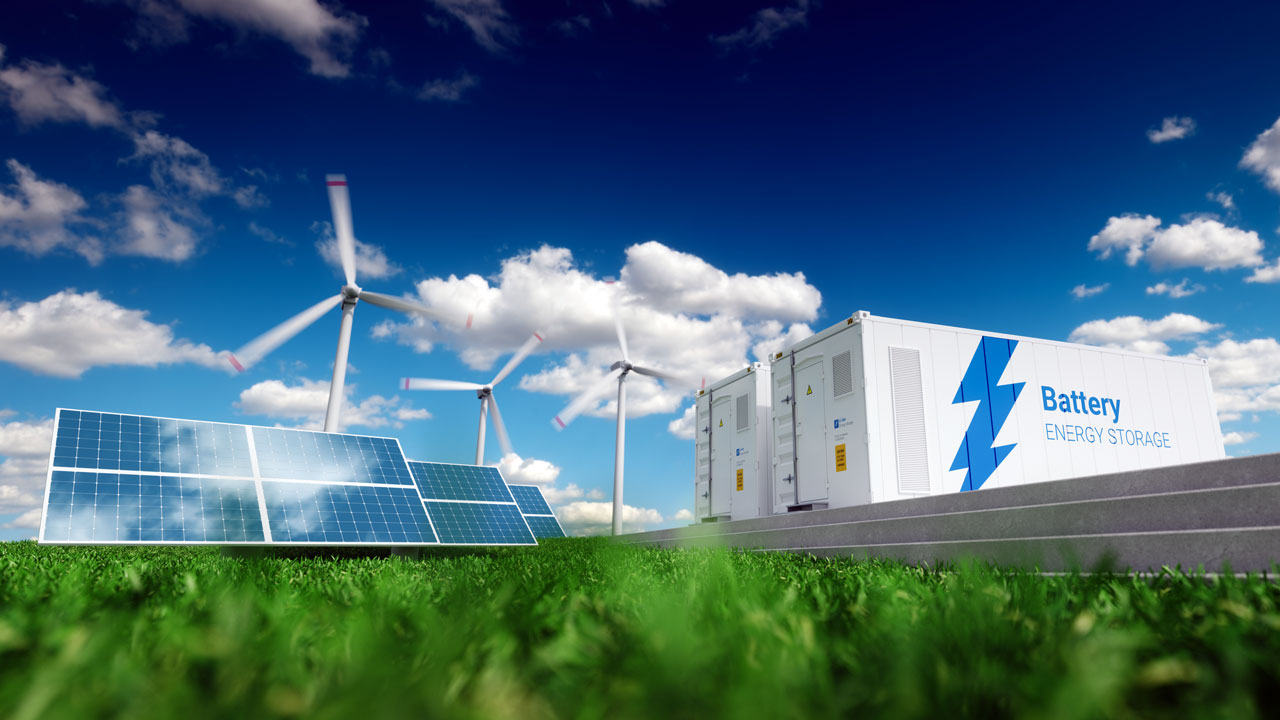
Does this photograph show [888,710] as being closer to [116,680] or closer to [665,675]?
[665,675]

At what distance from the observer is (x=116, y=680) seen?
0.99m

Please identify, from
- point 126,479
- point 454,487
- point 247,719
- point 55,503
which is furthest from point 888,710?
point 454,487

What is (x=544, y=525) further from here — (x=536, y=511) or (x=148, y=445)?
(x=148, y=445)

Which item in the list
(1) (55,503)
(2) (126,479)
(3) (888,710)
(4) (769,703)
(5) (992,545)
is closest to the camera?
(4) (769,703)

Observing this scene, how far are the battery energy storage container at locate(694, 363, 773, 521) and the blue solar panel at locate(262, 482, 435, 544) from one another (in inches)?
353

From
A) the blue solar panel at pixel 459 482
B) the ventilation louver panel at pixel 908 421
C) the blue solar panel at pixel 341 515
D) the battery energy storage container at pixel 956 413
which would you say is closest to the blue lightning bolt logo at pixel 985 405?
the battery energy storage container at pixel 956 413

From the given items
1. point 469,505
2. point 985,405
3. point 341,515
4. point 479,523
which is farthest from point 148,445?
point 985,405

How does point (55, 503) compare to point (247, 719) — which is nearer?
point (247, 719)

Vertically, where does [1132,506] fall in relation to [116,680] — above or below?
above

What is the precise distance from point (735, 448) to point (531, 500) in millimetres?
7570

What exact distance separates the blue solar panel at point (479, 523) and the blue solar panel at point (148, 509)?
8.89 feet

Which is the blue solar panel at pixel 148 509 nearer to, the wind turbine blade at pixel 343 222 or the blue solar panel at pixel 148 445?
the blue solar panel at pixel 148 445

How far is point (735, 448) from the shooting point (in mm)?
17562

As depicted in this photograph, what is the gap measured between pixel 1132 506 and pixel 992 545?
1.08 metres
